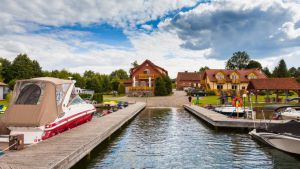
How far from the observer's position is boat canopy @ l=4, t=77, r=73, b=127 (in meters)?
14.2

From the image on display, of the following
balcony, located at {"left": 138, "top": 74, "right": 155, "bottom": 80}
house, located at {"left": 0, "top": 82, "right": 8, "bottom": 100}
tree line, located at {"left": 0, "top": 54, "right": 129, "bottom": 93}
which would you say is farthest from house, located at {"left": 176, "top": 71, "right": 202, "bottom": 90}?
house, located at {"left": 0, "top": 82, "right": 8, "bottom": 100}

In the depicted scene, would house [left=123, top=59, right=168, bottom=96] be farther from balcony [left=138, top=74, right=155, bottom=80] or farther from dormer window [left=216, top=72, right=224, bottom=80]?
dormer window [left=216, top=72, right=224, bottom=80]

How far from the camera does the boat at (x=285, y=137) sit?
14883mm

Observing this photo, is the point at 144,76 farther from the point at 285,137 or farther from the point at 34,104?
the point at 285,137

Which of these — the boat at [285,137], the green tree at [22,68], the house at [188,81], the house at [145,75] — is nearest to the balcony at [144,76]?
the house at [145,75]

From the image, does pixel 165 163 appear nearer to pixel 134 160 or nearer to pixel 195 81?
pixel 134 160

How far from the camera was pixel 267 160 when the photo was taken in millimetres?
14414

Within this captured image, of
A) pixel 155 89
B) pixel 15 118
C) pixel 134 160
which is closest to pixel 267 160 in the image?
pixel 134 160

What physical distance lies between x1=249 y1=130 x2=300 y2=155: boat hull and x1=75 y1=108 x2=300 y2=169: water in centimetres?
33

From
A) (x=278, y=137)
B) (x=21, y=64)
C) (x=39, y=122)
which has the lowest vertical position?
(x=278, y=137)

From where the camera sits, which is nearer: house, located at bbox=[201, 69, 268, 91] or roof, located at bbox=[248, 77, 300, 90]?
roof, located at bbox=[248, 77, 300, 90]

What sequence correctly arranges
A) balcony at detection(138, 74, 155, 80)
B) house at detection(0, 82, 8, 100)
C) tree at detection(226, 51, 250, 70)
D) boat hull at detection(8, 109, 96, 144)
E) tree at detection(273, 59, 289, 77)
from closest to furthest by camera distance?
boat hull at detection(8, 109, 96, 144) < house at detection(0, 82, 8, 100) < balcony at detection(138, 74, 155, 80) < tree at detection(273, 59, 289, 77) < tree at detection(226, 51, 250, 70)

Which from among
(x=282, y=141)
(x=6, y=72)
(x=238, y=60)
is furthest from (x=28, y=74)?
(x=238, y=60)

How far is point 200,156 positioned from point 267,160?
11.0 ft
